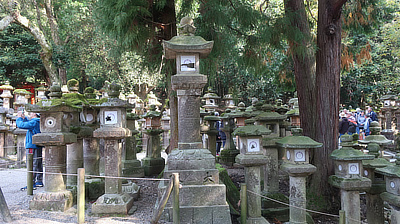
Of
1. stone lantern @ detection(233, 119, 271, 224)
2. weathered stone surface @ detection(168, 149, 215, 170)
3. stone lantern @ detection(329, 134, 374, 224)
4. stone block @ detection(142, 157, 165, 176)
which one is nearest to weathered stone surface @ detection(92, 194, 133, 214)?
weathered stone surface @ detection(168, 149, 215, 170)

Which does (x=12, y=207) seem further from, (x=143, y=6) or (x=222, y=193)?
(x=143, y=6)

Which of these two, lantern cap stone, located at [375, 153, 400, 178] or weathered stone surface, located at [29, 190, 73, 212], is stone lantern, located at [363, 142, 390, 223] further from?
weathered stone surface, located at [29, 190, 73, 212]

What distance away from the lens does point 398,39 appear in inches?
502

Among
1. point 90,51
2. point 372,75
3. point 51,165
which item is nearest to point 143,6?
point 51,165

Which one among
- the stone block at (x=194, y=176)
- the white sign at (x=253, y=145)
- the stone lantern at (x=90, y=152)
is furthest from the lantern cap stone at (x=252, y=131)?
the stone lantern at (x=90, y=152)

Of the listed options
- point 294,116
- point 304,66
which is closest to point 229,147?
point 294,116

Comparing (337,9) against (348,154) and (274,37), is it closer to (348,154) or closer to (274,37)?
(274,37)

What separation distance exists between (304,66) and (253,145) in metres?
2.78

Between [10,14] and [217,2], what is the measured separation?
12.1m

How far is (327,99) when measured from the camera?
612 centimetres

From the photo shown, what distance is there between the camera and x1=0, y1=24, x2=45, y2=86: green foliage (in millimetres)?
16141

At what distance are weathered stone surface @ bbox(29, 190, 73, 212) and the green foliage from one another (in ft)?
46.8

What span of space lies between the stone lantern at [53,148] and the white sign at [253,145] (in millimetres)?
3015

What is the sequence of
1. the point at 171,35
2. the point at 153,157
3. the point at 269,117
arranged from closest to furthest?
the point at 269,117, the point at 171,35, the point at 153,157
